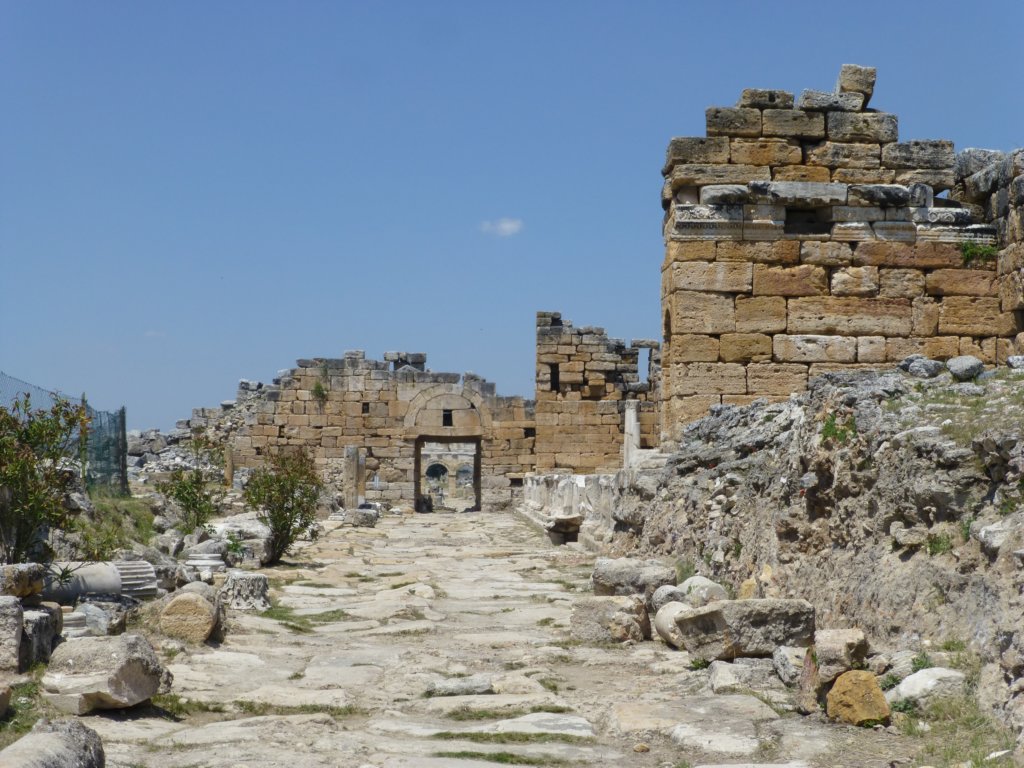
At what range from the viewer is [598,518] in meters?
13.7

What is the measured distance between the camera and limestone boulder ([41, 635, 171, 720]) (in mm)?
4887

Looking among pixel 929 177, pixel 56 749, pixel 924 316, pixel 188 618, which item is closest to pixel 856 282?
pixel 924 316

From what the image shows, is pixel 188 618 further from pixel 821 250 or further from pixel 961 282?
pixel 961 282

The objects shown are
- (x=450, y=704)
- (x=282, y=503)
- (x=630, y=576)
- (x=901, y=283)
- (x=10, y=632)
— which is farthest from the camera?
(x=282, y=503)

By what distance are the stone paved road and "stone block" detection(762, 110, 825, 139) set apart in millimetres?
5572

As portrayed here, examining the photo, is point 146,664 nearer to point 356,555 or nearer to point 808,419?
point 808,419

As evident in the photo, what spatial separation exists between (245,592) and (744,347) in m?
5.70

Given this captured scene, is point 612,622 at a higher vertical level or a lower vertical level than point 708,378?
lower

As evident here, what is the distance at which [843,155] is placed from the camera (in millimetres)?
11922

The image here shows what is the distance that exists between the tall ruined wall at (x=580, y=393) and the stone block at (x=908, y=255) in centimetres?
1240

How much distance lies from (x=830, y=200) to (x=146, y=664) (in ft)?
29.0

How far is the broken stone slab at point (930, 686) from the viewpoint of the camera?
4.46 meters

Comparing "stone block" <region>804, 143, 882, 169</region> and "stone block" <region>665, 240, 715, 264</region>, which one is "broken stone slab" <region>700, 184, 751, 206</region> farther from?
"stone block" <region>804, 143, 882, 169</region>

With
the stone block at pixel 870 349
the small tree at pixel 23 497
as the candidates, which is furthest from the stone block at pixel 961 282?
the small tree at pixel 23 497
